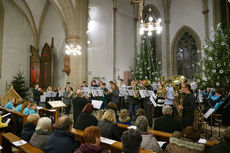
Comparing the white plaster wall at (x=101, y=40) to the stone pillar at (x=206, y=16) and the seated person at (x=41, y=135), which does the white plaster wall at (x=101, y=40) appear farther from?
the seated person at (x=41, y=135)

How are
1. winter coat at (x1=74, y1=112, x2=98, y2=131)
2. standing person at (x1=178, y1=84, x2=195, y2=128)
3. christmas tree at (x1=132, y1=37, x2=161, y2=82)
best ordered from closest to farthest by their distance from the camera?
winter coat at (x1=74, y1=112, x2=98, y2=131), standing person at (x1=178, y1=84, x2=195, y2=128), christmas tree at (x1=132, y1=37, x2=161, y2=82)

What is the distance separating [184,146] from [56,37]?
13.6 meters

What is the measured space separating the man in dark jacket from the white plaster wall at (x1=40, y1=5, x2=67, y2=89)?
10.9 meters

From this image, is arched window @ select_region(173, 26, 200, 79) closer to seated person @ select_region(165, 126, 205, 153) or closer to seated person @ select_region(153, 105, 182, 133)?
seated person @ select_region(153, 105, 182, 133)

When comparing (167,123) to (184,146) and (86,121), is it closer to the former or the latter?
(184,146)

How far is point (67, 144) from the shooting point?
7.91 feet

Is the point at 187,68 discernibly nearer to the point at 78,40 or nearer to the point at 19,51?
the point at 78,40

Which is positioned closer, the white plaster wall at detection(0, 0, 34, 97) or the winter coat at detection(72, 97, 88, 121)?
the winter coat at detection(72, 97, 88, 121)

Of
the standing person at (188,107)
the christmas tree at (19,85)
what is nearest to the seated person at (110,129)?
the standing person at (188,107)

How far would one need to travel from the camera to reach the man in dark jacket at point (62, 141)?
2.37 m

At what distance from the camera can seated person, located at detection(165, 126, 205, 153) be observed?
2.18 meters

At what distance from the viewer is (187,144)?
7.23 feet

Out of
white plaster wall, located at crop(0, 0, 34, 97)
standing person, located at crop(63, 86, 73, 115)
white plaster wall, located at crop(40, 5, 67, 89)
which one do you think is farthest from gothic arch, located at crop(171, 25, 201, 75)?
white plaster wall, located at crop(0, 0, 34, 97)

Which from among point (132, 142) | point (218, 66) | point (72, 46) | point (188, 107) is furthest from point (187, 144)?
point (72, 46)
